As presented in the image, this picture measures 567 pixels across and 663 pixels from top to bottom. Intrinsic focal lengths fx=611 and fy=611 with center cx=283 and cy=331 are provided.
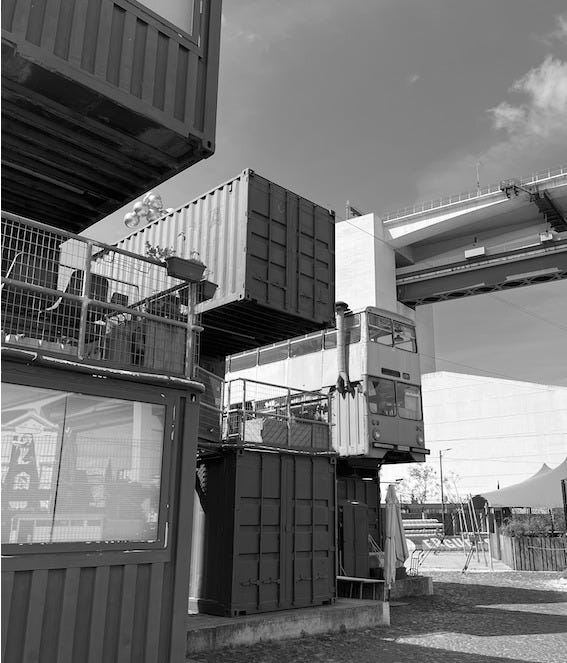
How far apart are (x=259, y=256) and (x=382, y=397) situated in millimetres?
8748

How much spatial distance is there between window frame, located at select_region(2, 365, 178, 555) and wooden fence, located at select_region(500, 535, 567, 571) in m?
22.1

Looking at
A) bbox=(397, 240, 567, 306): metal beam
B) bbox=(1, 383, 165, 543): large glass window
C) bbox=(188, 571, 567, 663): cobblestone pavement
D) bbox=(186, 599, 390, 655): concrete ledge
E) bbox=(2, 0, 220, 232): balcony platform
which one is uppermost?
bbox=(397, 240, 567, 306): metal beam

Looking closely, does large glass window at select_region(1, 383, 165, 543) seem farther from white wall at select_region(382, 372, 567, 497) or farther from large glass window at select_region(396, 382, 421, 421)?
white wall at select_region(382, 372, 567, 497)

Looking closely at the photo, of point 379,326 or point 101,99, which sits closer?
point 101,99

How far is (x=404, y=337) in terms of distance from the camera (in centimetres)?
2052

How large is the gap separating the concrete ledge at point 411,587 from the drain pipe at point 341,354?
5.71 metres

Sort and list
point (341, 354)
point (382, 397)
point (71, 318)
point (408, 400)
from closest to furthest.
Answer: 1. point (71, 318)
2. point (382, 397)
3. point (341, 354)
4. point (408, 400)

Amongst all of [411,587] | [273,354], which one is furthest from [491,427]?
[411,587]

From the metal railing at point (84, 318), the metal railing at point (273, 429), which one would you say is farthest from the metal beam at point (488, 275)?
the metal railing at point (84, 318)

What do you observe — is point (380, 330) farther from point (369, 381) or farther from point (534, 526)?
point (534, 526)

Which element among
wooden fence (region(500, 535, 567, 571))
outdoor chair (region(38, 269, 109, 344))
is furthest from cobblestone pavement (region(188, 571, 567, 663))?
wooden fence (region(500, 535, 567, 571))

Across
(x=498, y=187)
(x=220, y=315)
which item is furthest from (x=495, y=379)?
(x=220, y=315)

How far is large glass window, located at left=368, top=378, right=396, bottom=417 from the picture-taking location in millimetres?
18922

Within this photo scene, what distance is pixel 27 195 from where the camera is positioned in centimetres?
902
